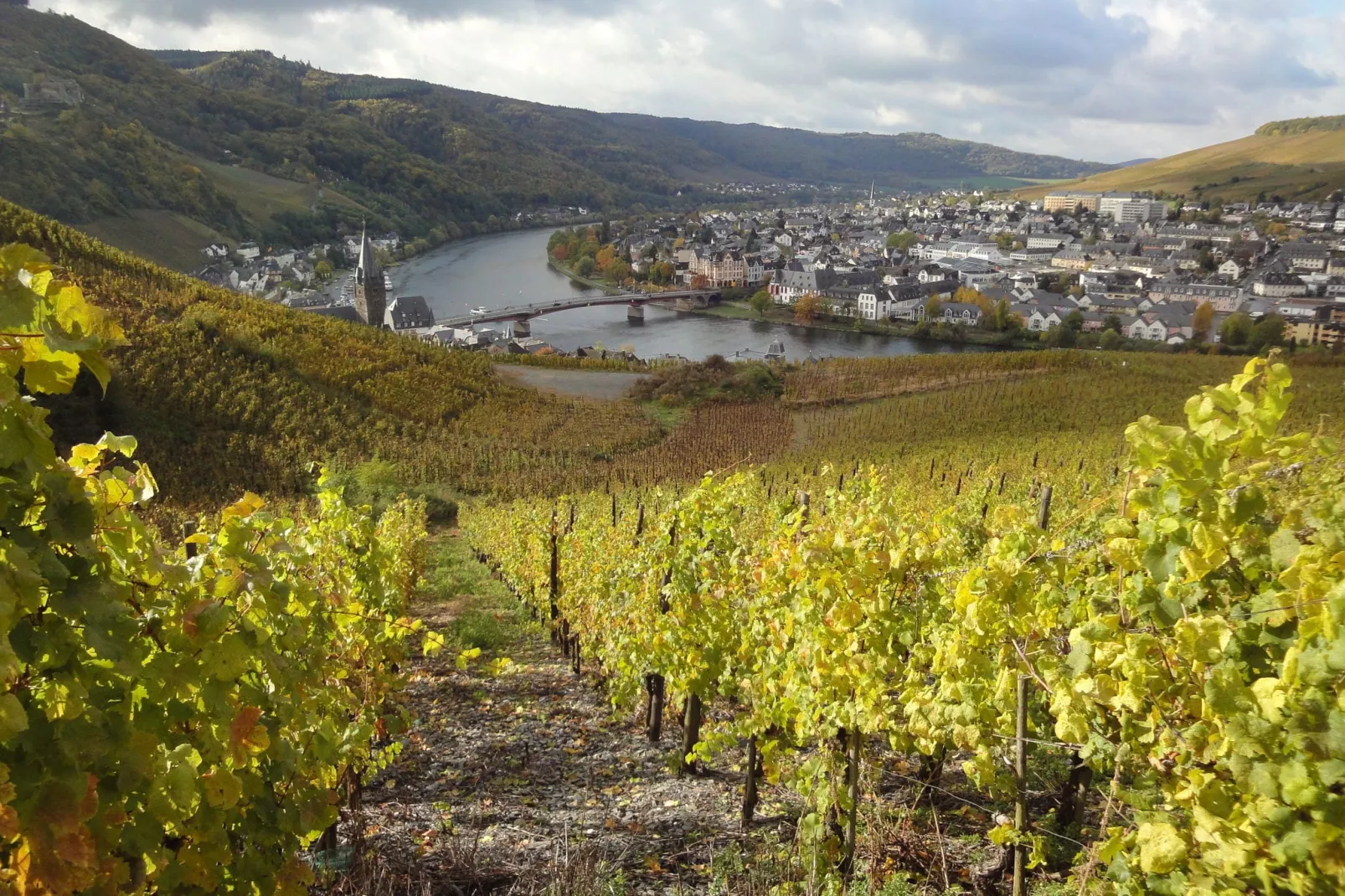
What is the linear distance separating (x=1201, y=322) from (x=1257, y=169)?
104m

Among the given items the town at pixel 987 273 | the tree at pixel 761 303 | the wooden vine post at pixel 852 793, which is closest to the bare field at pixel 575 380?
the town at pixel 987 273

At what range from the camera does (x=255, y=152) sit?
10800 cm

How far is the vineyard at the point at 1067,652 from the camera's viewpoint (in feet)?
5.48

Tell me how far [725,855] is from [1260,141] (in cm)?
20014

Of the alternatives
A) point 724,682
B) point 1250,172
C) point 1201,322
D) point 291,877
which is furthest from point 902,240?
point 291,877

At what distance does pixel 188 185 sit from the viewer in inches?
3004

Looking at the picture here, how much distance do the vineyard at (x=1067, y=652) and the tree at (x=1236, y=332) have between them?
184 ft

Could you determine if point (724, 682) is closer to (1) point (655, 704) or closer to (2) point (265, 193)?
(1) point (655, 704)

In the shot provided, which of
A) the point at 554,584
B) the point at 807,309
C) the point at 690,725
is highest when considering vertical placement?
the point at 807,309

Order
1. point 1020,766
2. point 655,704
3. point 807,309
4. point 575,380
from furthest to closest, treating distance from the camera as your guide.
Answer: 1. point 807,309
2. point 575,380
3. point 655,704
4. point 1020,766

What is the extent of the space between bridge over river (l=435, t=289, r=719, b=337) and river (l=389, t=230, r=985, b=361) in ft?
3.69

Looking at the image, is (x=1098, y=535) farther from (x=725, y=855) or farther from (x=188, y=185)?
(x=188, y=185)

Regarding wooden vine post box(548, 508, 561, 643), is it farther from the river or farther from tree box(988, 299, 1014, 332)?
tree box(988, 299, 1014, 332)

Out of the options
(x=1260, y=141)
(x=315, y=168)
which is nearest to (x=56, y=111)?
(x=315, y=168)
